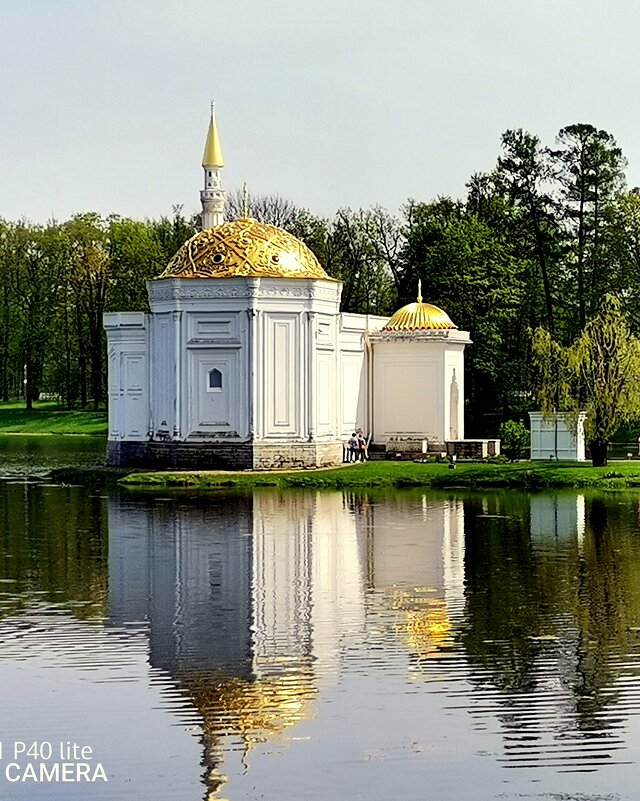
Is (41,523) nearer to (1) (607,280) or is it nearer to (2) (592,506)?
(2) (592,506)

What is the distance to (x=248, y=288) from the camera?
1762 inches

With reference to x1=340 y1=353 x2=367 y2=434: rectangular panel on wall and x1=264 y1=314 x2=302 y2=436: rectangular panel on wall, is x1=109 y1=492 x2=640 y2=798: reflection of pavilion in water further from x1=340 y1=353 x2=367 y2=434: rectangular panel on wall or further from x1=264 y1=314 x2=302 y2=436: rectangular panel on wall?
x1=340 y1=353 x2=367 y2=434: rectangular panel on wall

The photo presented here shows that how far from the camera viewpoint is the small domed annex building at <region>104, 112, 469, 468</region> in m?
44.9

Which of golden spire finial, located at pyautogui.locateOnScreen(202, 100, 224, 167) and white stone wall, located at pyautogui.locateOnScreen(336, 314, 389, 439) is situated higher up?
golden spire finial, located at pyautogui.locateOnScreen(202, 100, 224, 167)

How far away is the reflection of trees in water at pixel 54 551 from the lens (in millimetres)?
20828

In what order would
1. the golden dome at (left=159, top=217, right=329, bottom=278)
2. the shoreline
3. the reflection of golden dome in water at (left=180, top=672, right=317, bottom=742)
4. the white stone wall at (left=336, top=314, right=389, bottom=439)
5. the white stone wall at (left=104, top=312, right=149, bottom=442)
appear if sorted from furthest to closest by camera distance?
the white stone wall at (left=336, top=314, right=389, bottom=439) < the white stone wall at (left=104, top=312, right=149, bottom=442) < the golden dome at (left=159, top=217, right=329, bottom=278) < the shoreline < the reflection of golden dome in water at (left=180, top=672, right=317, bottom=742)

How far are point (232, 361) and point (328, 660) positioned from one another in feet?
96.2

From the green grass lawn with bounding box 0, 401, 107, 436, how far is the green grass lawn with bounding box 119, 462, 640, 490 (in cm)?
3752

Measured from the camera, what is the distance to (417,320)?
52.0 metres

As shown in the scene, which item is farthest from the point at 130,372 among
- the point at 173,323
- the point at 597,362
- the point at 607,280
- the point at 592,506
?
the point at 607,280

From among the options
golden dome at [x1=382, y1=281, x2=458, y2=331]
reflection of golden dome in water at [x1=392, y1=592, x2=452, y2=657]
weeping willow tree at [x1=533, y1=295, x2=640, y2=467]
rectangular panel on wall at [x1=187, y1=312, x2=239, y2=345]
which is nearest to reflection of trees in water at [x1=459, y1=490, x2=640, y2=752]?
reflection of golden dome in water at [x1=392, y1=592, x2=452, y2=657]

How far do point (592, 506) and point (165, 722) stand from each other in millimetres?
22681

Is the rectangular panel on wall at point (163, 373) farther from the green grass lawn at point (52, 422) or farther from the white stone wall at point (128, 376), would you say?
the green grass lawn at point (52, 422)

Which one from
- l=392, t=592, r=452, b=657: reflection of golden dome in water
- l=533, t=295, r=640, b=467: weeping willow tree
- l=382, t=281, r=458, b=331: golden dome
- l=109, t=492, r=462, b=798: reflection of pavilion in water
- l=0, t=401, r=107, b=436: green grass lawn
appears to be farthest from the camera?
l=0, t=401, r=107, b=436: green grass lawn
